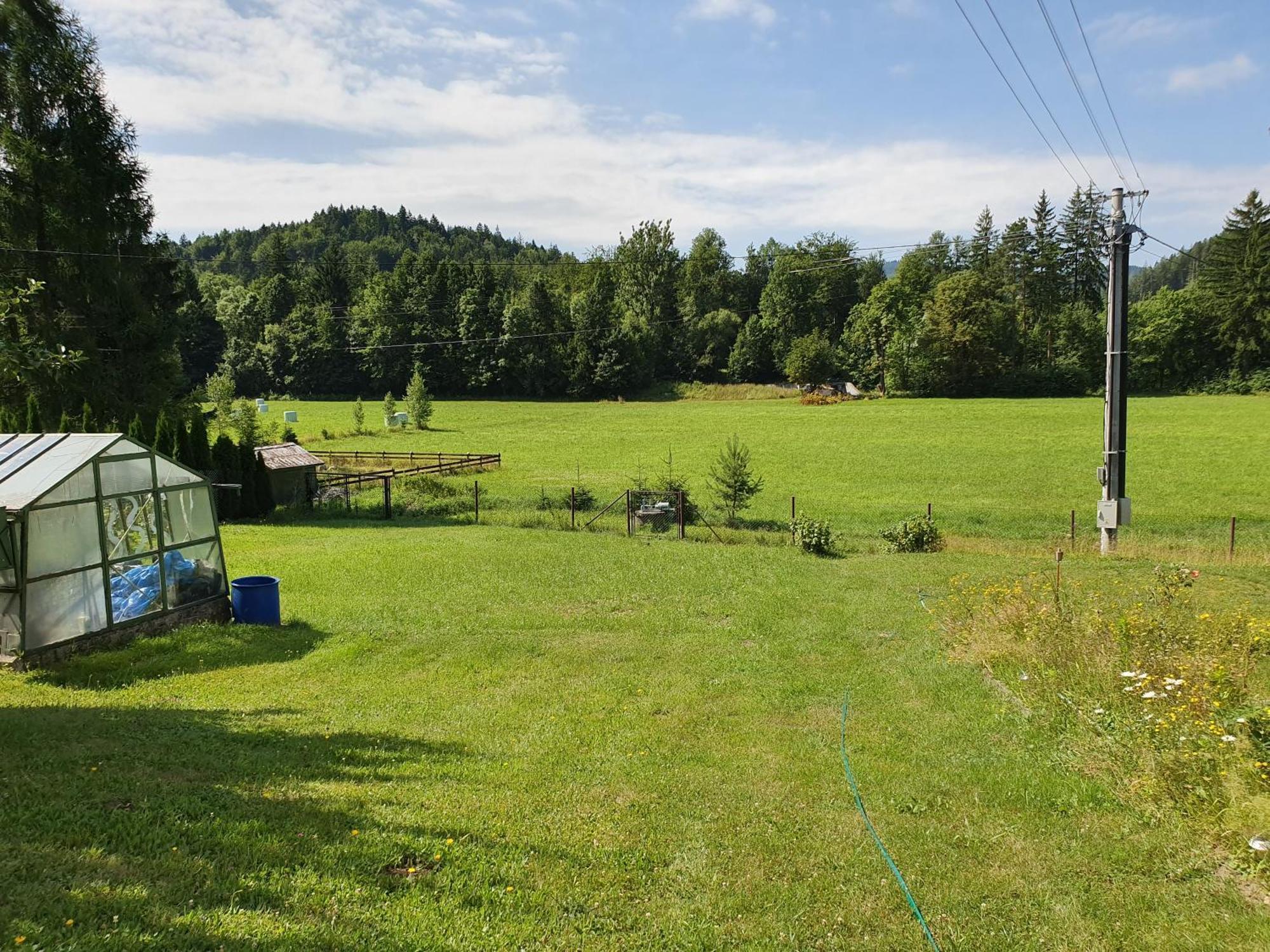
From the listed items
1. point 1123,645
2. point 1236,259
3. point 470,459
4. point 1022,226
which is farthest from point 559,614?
point 1022,226

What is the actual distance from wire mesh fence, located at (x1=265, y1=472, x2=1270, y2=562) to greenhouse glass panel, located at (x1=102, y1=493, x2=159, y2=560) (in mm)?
13341

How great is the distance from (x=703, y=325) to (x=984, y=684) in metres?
84.4

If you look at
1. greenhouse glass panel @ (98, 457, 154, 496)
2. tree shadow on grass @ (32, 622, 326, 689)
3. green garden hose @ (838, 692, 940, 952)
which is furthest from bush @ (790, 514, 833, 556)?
greenhouse glass panel @ (98, 457, 154, 496)

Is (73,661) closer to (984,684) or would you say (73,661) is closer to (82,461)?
(82,461)

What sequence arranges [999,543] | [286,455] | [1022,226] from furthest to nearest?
[1022,226]
[286,455]
[999,543]

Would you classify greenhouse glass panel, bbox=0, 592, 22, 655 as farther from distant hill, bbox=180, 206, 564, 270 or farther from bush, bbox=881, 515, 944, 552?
distant hill, bbox=180, 206, 564, 270

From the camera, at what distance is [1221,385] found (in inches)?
2702

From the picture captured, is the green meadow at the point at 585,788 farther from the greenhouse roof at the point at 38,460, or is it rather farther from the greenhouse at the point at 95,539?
the greenhouse roof at the point at 38,460

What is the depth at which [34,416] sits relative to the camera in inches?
995

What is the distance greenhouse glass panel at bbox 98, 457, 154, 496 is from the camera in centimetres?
1179

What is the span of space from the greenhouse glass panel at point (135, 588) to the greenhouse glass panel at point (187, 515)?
23.4 inches

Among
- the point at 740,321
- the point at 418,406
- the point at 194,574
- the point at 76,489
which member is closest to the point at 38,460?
the point at 76,489

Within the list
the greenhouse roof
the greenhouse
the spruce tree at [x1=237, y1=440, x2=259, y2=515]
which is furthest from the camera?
the spruce tree at [x1=237, y1=440, x2=259, y2=515]

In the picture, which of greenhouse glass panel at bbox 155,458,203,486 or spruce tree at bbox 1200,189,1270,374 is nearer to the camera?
greenhouse glass panel at bbox 155,458,203,486
